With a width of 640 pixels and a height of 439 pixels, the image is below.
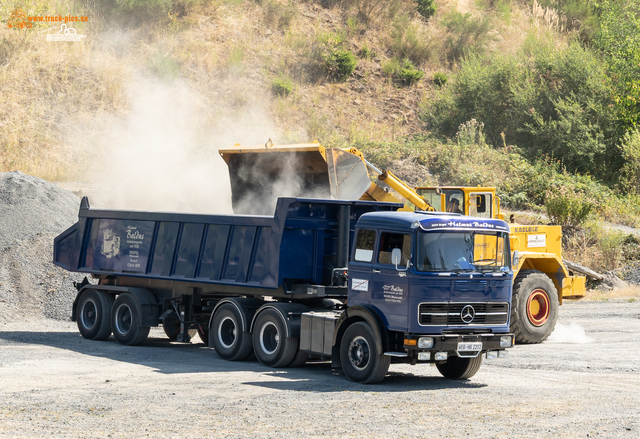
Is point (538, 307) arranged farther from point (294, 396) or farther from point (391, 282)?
point (294, 396)

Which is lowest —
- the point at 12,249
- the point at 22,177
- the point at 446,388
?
the point at 446,388

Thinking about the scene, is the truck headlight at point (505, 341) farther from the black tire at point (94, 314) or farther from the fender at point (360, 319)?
the black tire at point (94, 314)

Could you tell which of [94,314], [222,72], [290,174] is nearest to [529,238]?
[290,174]

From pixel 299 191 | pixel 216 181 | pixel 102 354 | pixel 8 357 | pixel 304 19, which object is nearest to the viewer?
pixel 8 357

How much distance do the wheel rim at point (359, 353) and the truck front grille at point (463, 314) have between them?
1.07 meters

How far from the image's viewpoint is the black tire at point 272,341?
13039mm

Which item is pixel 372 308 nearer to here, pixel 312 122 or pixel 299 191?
pixel 299 191

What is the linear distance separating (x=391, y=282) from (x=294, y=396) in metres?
2.13

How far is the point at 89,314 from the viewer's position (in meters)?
17.2

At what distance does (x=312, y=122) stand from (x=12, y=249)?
22.7 metres

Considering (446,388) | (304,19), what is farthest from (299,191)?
(304,19)

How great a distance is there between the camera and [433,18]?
5156cm

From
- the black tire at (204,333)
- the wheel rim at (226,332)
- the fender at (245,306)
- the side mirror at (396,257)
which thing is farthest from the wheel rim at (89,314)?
the side mirror at (396,257)

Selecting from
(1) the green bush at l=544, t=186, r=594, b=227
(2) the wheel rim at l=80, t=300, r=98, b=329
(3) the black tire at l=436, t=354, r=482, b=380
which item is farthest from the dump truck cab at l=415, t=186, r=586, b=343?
(1) the green bush at l=544, t=186, r=594, b=227
